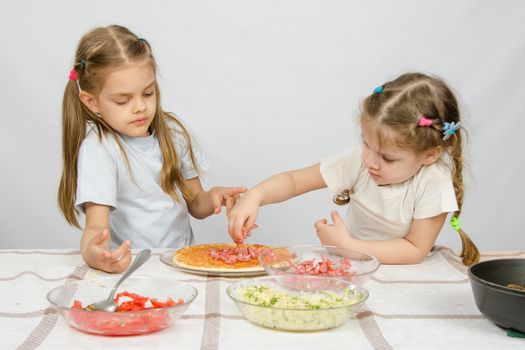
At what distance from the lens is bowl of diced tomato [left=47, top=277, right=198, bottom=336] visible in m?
1.24

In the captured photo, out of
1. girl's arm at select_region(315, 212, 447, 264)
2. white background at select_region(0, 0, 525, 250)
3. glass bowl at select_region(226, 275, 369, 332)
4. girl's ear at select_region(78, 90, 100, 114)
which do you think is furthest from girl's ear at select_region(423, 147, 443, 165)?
white background at select_region(0, 0, 525, 250)

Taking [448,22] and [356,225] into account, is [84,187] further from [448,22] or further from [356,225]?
[448,22]

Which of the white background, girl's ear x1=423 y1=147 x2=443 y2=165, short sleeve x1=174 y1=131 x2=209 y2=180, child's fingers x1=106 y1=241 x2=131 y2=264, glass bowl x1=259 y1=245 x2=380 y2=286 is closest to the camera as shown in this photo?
glass bowl x1=259 y1=245 x2=380 y2=286

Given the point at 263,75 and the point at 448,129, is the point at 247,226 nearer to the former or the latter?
the point at 448,129

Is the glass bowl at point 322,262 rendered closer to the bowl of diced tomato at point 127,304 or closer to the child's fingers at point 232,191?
the bowl of diced tomato at point 127,304

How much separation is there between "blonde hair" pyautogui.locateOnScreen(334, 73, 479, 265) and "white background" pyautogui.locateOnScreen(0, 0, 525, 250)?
134 centimetres

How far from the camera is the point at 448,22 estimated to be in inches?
129

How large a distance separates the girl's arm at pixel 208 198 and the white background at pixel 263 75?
2.69ft

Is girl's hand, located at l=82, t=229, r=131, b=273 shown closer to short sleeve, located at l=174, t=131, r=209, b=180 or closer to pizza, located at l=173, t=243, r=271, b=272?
pizza, located at l=173, t=243, r=271, b=272

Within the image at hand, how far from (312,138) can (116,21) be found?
985 millimetres

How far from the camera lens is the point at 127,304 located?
1355mm

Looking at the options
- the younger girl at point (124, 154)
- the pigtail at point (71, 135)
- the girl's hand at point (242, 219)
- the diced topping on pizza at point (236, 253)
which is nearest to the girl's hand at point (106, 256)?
the younger girl at point (124, 154)

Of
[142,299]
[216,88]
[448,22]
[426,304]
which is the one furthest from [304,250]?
[448,22]

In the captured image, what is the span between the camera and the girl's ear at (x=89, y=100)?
6.96 ft
